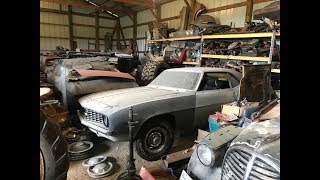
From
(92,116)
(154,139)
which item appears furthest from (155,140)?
(92,116)

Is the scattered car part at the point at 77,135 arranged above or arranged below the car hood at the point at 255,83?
below

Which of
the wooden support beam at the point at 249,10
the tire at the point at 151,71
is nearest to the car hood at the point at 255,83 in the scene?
the tire at the point at 151,71

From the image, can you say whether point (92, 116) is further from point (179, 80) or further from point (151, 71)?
point (151, 71)

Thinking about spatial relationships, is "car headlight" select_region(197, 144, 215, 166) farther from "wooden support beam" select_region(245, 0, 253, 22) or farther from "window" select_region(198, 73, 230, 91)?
"wooden support beam" select_region(245, 0, 253, 22)

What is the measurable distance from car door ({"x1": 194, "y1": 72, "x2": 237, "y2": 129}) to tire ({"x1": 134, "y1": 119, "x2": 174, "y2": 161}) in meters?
0.58

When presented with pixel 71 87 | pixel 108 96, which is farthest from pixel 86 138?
pixel 71 87

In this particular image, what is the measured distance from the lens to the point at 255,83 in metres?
4.09

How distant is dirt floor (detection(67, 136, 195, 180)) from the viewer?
3276mm

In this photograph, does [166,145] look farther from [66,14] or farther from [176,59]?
[66,14]

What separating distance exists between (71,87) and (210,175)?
3.68 m

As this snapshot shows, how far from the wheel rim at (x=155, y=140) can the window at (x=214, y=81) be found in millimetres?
1106

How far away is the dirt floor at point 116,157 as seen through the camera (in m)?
3.28

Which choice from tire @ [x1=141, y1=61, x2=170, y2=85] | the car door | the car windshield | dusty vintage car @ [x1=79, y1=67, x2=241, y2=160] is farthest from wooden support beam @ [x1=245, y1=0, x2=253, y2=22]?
the car windshield

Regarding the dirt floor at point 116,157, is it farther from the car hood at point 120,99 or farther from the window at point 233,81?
the window at point 233,81
